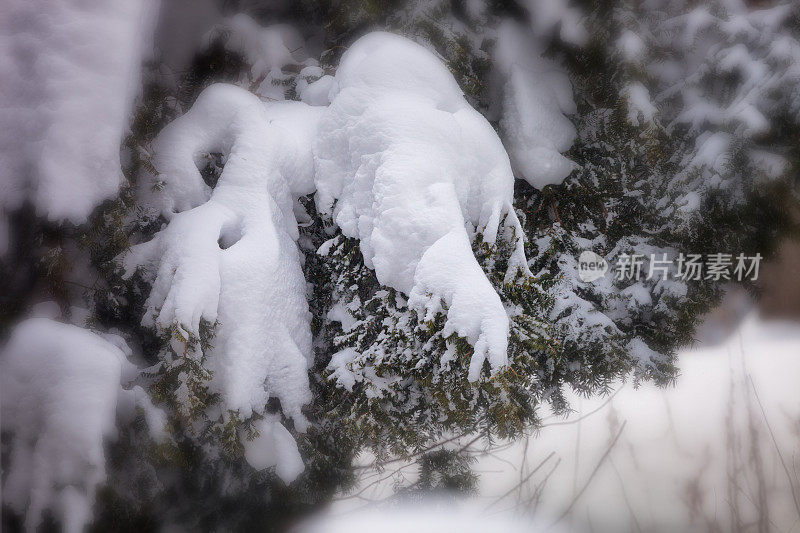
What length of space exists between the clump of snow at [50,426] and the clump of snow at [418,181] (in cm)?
113

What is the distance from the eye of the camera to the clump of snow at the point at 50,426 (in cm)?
126

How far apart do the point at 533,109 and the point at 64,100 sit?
2068 mm

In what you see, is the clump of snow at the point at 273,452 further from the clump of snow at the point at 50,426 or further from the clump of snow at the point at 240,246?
the clump of snow at the point at 50,426

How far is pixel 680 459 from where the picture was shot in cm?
443

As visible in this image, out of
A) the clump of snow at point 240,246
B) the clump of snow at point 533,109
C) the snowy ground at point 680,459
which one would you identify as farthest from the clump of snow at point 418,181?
the snowy ground at point 680,459

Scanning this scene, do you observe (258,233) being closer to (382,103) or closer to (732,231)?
(382,103)

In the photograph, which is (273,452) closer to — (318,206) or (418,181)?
(318,206)

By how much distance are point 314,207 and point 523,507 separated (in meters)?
3.59

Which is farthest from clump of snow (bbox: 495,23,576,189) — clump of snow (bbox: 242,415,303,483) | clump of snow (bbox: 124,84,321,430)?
clump of snow (bbox: 242,415,303,483)

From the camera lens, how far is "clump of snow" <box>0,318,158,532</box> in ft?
4.14

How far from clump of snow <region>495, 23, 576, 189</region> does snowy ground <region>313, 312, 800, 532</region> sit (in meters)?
2.56

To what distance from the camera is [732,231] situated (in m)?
1.93

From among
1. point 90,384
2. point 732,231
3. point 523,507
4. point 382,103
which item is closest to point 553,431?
point 523,507

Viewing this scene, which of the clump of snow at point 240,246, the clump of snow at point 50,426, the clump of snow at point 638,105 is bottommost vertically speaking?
the clump of snow at point 50,426
